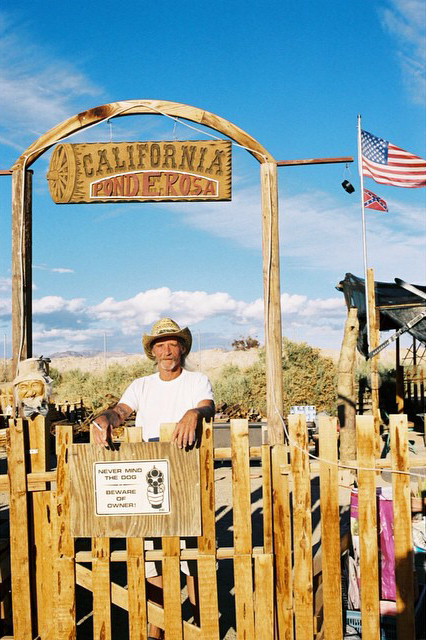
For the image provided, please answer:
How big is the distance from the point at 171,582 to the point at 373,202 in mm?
10253

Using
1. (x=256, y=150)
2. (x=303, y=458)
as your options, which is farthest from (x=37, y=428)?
(x=256, y=150)

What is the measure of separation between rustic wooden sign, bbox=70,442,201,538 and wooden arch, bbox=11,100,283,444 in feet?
5.36

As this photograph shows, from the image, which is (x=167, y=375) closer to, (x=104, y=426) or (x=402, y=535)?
(x=104, y=426)

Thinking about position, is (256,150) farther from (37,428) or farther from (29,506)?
(29,506)

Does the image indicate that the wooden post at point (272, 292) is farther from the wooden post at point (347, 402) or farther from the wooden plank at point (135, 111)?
the wooden post at point (347, 402)

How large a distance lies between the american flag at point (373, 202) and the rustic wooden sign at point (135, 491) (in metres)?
9.74

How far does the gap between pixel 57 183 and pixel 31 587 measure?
3238 mm

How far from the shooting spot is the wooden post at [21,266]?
17.0ft

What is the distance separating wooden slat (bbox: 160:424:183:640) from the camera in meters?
3.62

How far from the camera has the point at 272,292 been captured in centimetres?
517

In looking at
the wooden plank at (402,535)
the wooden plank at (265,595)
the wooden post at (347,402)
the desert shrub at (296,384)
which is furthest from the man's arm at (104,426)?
the desert shrub at (296,384)

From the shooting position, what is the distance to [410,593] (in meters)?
3.61

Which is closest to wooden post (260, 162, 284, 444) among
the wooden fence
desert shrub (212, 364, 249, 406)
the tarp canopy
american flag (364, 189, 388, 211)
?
the wooden fence

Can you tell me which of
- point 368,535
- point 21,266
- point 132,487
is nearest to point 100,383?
point 21,266
